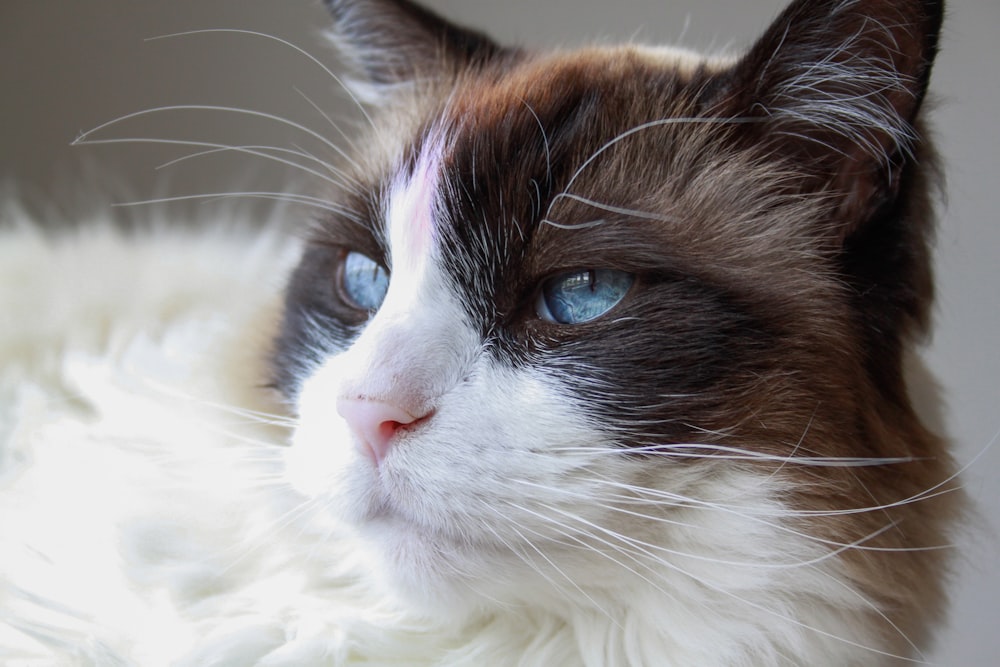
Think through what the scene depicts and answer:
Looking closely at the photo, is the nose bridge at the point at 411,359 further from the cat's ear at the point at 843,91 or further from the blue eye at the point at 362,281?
the cat's ear at the point at 843,91

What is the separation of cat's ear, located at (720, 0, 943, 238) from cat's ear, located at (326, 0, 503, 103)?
47 cm

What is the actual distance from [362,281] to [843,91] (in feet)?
1.96

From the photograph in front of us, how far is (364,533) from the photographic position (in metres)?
0.90

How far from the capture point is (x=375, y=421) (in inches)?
32.4

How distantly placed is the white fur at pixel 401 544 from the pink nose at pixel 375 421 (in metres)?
0.02

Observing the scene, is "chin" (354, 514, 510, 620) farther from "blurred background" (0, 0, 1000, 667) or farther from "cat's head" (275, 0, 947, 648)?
"blurred background" (0, 0, 1000, 667)

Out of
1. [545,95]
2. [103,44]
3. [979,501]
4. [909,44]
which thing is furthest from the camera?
[103,44]

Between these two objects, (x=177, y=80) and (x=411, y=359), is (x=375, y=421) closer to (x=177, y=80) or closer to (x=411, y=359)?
(x=411, y=359)

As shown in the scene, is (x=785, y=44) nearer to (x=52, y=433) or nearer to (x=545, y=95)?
(x=545, y=95)

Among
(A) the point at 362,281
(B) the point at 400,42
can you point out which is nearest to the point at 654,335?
(A) the point at 362,281

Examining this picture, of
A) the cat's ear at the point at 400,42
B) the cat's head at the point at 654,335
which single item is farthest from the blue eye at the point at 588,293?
the cat's ear at the point at 400,42

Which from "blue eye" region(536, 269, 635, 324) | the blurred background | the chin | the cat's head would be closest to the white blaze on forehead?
the cat's head

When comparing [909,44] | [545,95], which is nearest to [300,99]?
[545,95]

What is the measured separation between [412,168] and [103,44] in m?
1.42
